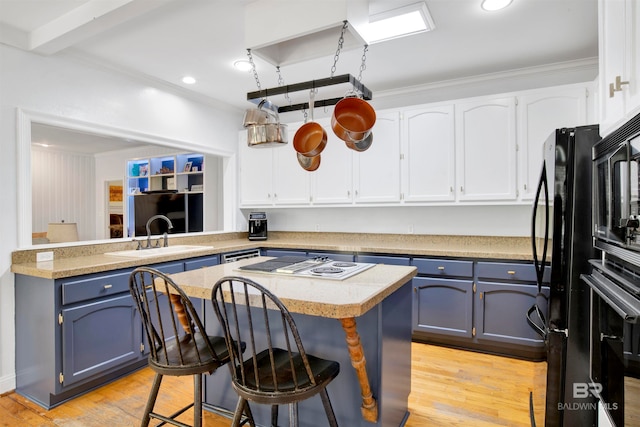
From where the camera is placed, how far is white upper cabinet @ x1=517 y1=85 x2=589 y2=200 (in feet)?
9.68

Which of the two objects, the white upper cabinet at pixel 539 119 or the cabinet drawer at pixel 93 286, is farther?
the white upper cabinet at pixel 539 119

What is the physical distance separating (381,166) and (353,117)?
199 cm

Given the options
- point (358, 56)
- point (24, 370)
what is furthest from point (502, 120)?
point (24, 370)

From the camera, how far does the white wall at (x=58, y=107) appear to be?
8.13ft

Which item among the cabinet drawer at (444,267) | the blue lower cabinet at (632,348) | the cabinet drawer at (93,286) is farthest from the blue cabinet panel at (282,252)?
the blue lower cabinet at (632,348)

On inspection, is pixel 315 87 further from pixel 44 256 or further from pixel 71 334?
pixel 44 256

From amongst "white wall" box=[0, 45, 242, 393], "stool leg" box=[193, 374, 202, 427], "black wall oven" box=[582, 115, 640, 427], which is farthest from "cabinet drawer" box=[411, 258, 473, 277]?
"white wall" box=[0, 45, 242, 393]

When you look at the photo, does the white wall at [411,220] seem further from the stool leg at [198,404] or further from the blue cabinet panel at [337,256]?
the stool leg at [198,404]

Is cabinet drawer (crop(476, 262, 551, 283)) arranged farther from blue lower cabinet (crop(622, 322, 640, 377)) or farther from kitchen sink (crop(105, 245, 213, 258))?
kitchen sink (crop(105, 245, 213, 258))

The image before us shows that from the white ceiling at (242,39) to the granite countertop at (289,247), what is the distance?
1.51m

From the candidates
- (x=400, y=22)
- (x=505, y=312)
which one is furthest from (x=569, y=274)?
(x=400, y=22)

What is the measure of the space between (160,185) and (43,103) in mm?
3309

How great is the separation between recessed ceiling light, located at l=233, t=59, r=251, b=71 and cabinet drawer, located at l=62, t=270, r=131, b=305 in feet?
6.21

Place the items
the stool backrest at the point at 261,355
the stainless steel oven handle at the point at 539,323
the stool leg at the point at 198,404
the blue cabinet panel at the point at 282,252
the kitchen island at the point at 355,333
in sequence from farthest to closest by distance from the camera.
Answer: the blue cabinet panel at the point at 282,252 → the stainless steel oven handle at the point at 539,323 → the stool leg at the point at 198,404 → the kitchen island at the point at 355,333 → the stool backrest at the point at 261,355
